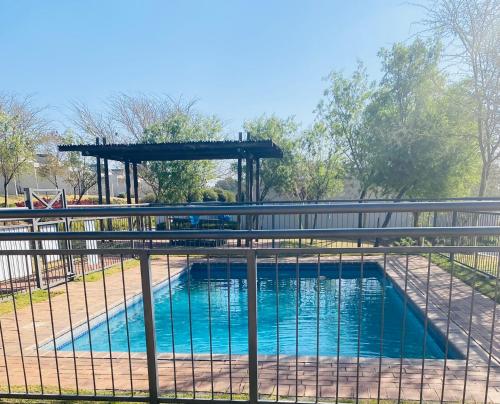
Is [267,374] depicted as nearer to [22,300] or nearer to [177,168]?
[22,300]

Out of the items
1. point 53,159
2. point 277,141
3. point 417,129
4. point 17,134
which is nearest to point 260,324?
point 417,129

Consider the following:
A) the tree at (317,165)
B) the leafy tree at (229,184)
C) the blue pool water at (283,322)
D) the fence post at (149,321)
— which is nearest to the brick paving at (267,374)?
the fence post at (149,321)

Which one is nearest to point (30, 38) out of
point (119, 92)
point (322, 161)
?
point (119, 92)

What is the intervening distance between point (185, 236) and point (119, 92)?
21.1 meters

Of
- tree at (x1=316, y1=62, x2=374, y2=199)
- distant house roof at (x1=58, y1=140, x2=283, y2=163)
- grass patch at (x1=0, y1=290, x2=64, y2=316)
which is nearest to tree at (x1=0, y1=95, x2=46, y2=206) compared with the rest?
distant house roof at (x1=58, y1=140, x2=283, y2=163)

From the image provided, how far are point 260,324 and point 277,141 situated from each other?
11591mm

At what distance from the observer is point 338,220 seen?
1309 centimetres

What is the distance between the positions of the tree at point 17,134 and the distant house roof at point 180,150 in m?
9.46

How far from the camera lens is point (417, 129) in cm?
Result: 1016

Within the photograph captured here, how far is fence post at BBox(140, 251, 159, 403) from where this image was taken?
6.43 feet

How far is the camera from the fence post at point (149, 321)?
196cm

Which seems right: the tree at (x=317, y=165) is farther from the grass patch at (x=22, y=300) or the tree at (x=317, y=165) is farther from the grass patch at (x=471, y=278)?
the grass patch at (x=22, y=300)

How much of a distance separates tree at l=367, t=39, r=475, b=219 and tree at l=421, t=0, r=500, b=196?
633mm

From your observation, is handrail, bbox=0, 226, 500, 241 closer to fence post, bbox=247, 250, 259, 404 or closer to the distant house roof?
fence post, bbox=247, 250, 259, 404
